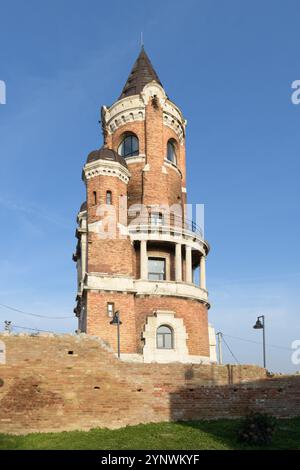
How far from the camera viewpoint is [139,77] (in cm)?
4125

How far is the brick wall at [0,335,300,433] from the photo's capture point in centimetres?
1989

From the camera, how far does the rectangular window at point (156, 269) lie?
33594mm

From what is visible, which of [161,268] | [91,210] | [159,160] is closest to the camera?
[91,210]

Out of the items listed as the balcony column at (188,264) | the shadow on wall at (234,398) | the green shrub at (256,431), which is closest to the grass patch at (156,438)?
the green shrub at (256,431)

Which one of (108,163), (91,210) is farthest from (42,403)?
(108,163)

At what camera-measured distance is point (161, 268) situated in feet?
111

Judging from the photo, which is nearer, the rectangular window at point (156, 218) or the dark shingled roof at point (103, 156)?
the dark shingled roof at point (103, 156)

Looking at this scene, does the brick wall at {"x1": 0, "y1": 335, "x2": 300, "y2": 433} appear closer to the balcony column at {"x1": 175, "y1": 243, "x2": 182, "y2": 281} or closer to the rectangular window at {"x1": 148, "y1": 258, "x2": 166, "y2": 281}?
the balcony column at {"x1": 175, "y1": 243, "x2": 182, "y2": 281}

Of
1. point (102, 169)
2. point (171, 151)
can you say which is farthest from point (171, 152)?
point (102, 169)

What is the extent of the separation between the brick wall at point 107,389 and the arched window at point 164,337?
373 inches

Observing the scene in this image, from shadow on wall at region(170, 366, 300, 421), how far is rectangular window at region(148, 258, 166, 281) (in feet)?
40.5

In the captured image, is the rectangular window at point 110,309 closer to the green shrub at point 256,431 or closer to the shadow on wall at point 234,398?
the shadow on wall at point 234,398
